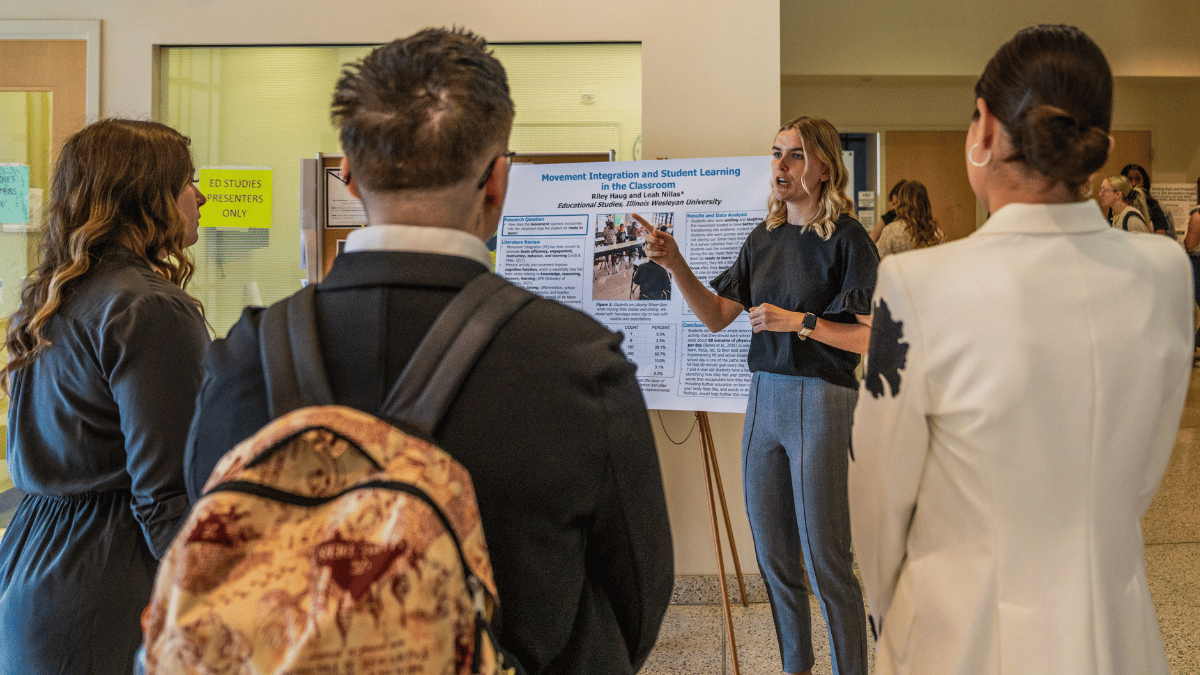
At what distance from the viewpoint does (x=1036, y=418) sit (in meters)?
1.00

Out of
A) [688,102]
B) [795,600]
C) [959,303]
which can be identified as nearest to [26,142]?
[688,102]

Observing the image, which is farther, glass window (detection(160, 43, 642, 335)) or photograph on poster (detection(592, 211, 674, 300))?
glass window (detection(160, 43, 642, 335))

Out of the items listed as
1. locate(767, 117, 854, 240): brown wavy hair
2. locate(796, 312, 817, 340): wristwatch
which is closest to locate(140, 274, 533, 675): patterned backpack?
locate(796, 312, 817, 340): wristwatch

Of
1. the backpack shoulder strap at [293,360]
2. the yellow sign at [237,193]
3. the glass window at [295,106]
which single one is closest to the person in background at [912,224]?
the glass window at [295,106]

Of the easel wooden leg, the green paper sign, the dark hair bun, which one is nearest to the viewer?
the dark hair bun

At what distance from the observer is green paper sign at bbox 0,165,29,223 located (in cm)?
334

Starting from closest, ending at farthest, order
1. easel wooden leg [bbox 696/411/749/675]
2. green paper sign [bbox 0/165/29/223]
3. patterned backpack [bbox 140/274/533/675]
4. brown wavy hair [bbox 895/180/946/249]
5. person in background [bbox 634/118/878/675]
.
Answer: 1. patterned backpack [bbox 140/274/533/675]
2. person in background [bbox 634/118/878/675]
3. easel wooden leg [bbox 696/411/749/675]
4. green paper sign [bbox 0/165/29/223]
5. brown wavy hair [bbox 895/180/946/249]

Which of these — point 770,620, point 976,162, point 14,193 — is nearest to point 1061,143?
point 976,162

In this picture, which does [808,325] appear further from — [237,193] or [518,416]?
[237,193]

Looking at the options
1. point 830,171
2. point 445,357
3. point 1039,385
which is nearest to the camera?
point 445,357

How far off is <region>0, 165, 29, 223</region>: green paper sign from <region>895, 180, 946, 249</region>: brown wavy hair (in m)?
4.14

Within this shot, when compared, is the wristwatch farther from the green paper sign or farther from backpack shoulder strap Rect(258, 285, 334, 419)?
the green paper sign

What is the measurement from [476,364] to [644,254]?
194cm

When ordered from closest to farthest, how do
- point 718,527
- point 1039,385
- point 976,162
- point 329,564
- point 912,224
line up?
point 329,564 < point 1039,385 < point 976,162 < point 718,527 < point 912,224
